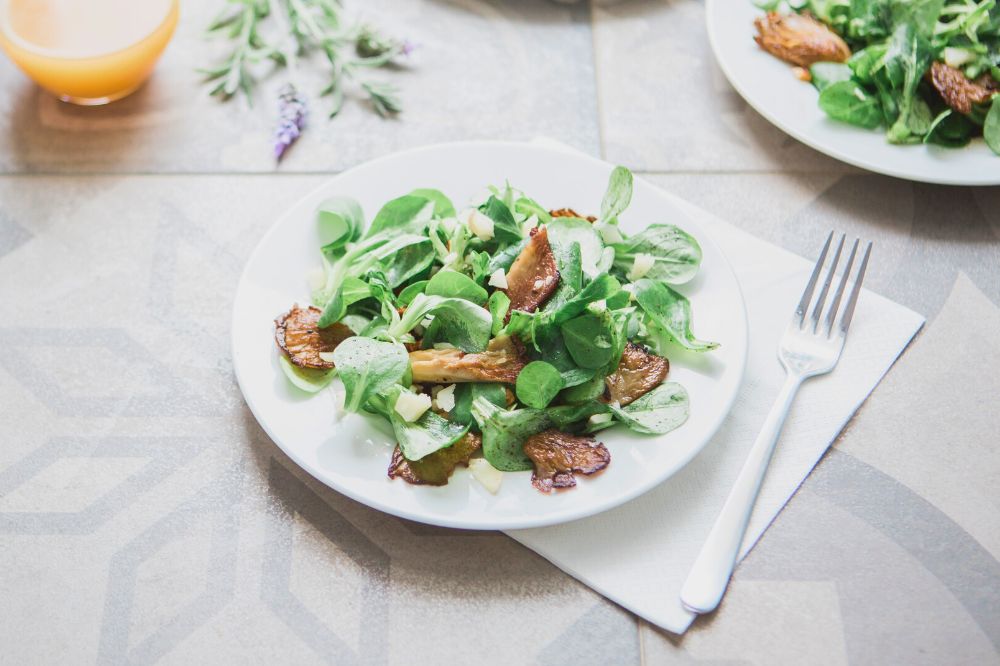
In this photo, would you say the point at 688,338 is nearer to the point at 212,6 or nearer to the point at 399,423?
the point at 399,423

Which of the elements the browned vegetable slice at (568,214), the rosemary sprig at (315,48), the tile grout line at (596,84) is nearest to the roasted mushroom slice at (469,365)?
the browned vegetable slice at (568,214)

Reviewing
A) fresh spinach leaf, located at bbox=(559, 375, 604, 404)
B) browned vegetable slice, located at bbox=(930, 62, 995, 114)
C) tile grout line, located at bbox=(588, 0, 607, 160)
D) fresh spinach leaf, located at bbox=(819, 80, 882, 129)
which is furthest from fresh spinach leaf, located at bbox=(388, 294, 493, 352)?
browned vegetable slice, located at bbox=(930, 62, 995, 114)

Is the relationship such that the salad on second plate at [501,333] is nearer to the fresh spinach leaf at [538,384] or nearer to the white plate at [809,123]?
the fresh spinach leaf at [538,384]

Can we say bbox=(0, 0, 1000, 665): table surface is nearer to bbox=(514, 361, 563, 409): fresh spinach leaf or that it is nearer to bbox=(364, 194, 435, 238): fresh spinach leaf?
bbox=(514, 361, 563, 409): fresh spinach leaf

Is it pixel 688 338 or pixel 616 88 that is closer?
pixel 688 338

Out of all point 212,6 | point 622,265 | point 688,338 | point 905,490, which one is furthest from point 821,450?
point 212,6

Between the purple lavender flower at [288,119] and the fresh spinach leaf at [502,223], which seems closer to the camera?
the fresh spinach leaf at [502,223]

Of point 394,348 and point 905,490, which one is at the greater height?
point 394,348
